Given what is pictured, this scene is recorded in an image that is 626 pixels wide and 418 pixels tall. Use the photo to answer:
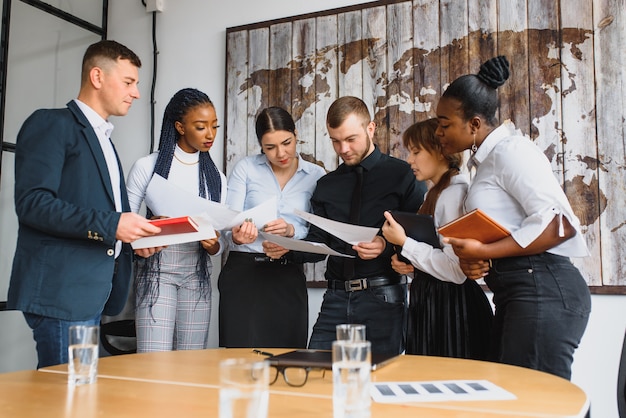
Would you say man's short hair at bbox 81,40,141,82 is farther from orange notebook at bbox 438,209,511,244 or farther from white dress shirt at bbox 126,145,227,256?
orange notebook at bbox 438,209,511,244

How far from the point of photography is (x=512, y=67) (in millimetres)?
2748

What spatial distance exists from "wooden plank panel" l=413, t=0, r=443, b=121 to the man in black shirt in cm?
62

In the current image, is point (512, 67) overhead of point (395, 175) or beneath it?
overhead

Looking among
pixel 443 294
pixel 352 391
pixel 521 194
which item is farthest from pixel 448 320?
pixel 352 391

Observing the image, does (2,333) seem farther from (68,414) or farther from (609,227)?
(609,227)

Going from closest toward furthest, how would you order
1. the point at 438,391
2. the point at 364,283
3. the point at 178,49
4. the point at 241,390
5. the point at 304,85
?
the point at 241,390 → the point at 438,391 → the point at 364,283 → the point at 304,85 → the point at 178,49

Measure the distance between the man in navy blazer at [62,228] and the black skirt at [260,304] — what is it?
0.67 meters

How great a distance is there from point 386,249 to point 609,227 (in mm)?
1030

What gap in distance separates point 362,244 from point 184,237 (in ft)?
2.05

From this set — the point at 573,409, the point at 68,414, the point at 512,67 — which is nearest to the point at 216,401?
the point at 68,414

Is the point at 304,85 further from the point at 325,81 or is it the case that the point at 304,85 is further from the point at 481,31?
the point at 481,31

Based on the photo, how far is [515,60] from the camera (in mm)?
2744

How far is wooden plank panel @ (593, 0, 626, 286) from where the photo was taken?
2523 millimetres

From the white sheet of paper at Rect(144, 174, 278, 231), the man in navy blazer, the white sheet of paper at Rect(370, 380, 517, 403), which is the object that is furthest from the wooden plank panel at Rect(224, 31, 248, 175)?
the white sheet of paper at Rect(370, 380, 517, 403)
